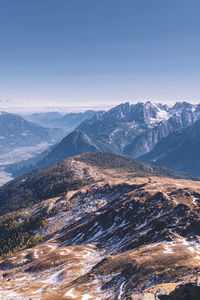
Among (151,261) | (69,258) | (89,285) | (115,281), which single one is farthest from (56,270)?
(151,261)

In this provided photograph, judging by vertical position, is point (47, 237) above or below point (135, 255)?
below

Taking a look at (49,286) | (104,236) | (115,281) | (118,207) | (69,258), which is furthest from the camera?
(118,207)

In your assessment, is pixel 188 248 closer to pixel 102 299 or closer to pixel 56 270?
pixel 102 299

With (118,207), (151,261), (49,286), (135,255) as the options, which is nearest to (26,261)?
(49,286)

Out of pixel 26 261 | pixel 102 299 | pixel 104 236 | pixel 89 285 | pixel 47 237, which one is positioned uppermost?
pixel 102 299

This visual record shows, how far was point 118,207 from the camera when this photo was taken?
172m

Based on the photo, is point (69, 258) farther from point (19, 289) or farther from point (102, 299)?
point (102, 299)

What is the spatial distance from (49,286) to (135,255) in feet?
119

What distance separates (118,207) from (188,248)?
3681 inches

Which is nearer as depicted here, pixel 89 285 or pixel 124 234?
pixel 89 285

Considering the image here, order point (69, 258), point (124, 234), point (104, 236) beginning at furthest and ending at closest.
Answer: point (104, 236)
point (124, 234)
point (69, 258)

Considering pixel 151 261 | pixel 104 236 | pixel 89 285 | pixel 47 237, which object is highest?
pixel 151 261

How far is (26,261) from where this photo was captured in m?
139

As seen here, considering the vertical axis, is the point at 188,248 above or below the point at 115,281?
above
